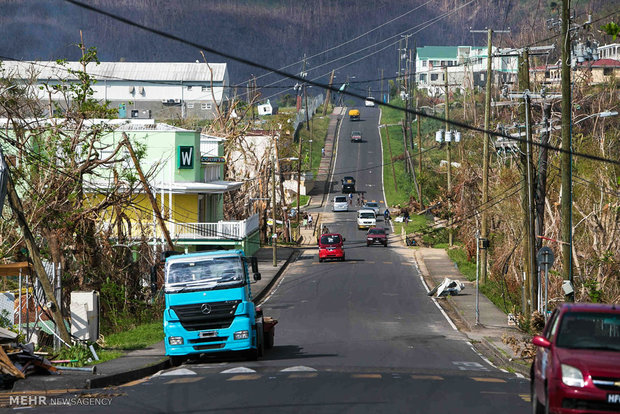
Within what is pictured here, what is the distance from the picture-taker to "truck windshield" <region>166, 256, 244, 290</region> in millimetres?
21500

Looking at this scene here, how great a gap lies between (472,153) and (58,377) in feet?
204

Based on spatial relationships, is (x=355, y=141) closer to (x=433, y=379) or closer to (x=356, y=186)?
(x=356, y=186)

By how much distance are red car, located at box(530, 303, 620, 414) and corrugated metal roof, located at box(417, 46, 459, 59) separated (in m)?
179

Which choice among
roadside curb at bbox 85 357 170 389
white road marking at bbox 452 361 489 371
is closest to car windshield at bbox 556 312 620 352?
roadside curb at bbox 85 357 170 389

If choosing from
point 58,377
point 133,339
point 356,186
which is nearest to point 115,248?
point 133,339

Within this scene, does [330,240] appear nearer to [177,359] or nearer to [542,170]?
[542,170]

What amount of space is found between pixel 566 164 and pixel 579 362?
15942 millimetres

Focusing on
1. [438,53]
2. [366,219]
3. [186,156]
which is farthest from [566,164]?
[438,53]

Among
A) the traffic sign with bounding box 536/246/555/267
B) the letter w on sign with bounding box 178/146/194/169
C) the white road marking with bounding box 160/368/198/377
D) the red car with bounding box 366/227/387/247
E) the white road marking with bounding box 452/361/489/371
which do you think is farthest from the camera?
the red car with bounding box 366/227/387/247

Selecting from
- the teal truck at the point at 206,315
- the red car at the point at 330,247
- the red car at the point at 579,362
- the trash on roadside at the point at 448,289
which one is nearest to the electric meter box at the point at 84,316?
the teal truck at the point at 206,315

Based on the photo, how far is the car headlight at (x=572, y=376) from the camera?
11375mm

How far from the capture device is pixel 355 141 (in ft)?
438

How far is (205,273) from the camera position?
71.4 feet

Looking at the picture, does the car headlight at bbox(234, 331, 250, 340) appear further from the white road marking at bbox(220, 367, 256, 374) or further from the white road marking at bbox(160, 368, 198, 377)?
the white road marking at bbox(160, 368, 198, 377)
